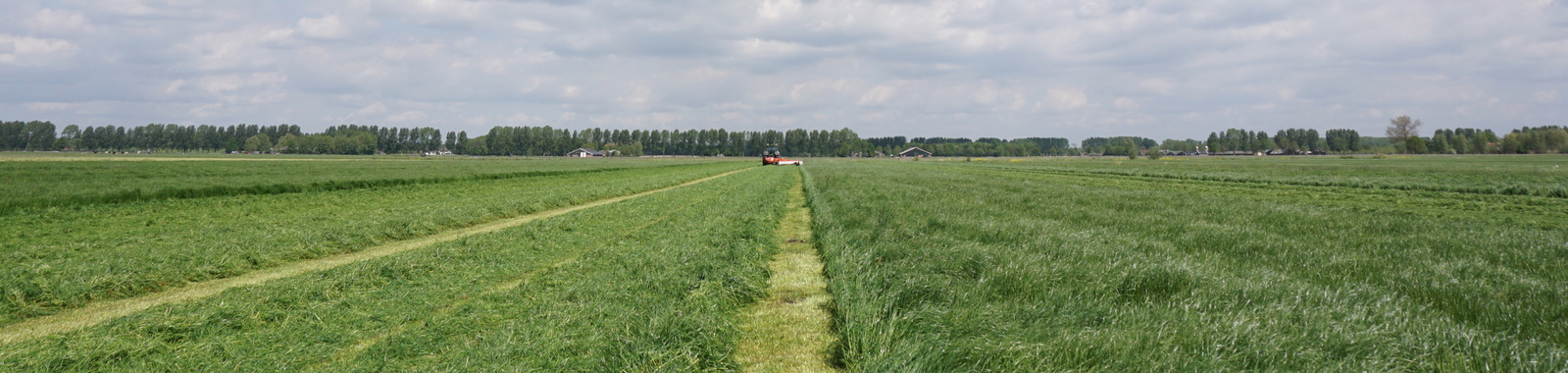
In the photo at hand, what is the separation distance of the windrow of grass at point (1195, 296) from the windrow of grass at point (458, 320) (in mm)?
1433

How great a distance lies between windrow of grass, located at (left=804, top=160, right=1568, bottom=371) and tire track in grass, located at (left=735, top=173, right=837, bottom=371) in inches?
9.7

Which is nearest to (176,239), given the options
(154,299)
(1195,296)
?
(154,299)

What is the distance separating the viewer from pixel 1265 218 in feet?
45.6

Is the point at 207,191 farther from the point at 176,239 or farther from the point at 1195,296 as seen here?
the point at 1195,296

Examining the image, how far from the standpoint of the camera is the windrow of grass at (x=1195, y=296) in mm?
4262

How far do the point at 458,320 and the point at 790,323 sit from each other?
3100 millimetres

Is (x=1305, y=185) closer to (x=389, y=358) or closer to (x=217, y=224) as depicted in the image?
(x=389, y=358)

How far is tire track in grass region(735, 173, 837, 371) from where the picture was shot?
5230mm

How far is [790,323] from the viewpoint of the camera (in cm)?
635

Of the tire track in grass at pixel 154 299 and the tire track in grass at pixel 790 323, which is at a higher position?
the tire track in grass at pixel 790 323

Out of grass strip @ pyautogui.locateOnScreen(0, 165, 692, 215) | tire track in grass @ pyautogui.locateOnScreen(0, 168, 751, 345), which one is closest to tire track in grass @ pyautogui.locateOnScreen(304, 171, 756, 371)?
tire track in grass @ pyautogui.locateOnScreen(0, 168, 751, 345)

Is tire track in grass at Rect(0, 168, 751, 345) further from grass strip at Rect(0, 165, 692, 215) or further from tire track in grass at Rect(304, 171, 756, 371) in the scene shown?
grass strip at Rect(0, 165, 692, 215)

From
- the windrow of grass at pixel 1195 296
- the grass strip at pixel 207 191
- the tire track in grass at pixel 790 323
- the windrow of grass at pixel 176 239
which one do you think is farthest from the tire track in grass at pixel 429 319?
the grass strip at pixel 207 191

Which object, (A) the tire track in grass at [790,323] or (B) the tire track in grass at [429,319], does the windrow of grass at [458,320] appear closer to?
(B) the tire track in grass at [429,319]
